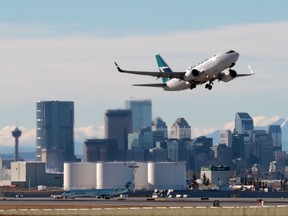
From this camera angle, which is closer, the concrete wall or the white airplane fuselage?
the concrete wall

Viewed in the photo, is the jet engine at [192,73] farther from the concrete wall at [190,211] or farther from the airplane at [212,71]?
the concrete wall at [190,211]

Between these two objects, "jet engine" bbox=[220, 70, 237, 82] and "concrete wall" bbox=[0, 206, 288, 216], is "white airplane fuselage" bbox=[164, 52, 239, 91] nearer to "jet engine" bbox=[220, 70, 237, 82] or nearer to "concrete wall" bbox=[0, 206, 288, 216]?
"jet engine" bbox=[220, 70, 237, 82]

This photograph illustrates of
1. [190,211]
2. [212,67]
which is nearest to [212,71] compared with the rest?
[212,67]

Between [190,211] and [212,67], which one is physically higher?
[212,67]

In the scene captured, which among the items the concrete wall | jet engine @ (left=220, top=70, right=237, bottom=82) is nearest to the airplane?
jet engine @ (left=220, top=70, right=237, bottom=82)

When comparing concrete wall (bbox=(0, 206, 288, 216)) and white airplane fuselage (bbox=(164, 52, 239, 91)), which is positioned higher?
white airplane fuselage (bbox=(164, 52, 239, 91))

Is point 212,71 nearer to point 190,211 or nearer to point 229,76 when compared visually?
point 229,76

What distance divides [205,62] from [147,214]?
41471mm

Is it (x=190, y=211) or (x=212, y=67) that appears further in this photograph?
(x=212, y=67)

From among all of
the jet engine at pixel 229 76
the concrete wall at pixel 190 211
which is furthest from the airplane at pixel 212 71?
the concrete wall at pixel 190 211

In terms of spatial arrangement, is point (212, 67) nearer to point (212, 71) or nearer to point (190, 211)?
point (212, 71)

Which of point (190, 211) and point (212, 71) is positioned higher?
point (212, 71)

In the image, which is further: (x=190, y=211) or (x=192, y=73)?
(x=192, y=73)

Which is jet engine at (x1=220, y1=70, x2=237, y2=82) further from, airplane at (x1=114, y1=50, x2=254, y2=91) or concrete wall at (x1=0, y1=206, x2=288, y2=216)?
concrete wall at (x1=0, y1=206, x2=288, y2=216)
